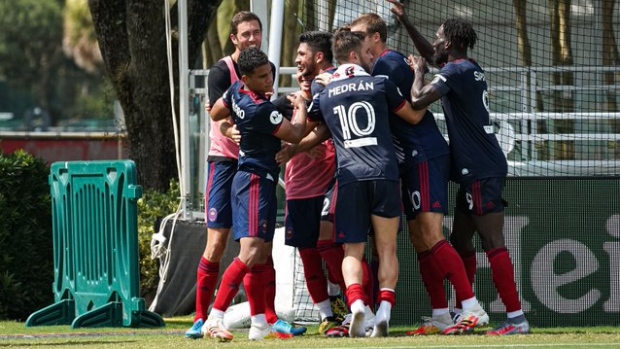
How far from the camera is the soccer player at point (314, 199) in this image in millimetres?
9586

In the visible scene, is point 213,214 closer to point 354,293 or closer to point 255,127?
point 255,127

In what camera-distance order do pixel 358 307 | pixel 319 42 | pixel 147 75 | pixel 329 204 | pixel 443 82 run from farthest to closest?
pixel 147 75
pixel 319 42
pixel 329 204
pixel 443 82
pixel 358 307

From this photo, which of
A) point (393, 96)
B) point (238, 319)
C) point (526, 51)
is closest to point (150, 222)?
point (238, 319)

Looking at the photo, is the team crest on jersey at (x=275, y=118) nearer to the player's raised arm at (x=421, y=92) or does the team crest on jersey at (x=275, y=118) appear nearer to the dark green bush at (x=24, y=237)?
the player's raised arm at (x=421, y=92)

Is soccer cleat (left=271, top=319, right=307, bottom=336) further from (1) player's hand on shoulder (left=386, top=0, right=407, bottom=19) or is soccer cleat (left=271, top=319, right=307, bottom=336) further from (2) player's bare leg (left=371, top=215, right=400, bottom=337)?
(1) player's hand on shoulder (left=386, top=0, right=407, bottom=19)

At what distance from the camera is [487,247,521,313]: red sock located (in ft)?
30.1

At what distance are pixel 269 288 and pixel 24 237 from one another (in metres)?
4.48

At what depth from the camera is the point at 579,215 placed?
10.9 m

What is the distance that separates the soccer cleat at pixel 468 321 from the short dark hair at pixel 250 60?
2.32m

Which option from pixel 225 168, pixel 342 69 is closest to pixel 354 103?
pixel 342 69

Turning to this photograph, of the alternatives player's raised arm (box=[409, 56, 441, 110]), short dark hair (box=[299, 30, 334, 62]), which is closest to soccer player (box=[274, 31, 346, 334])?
short dark hair (box=[299, 30, 334, 62])

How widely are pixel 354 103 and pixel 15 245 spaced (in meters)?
5.63

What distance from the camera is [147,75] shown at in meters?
15.4

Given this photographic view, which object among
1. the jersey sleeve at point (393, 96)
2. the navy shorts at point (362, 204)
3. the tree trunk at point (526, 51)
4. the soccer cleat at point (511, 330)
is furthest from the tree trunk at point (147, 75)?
the soccer cleat at point (511, 330)
